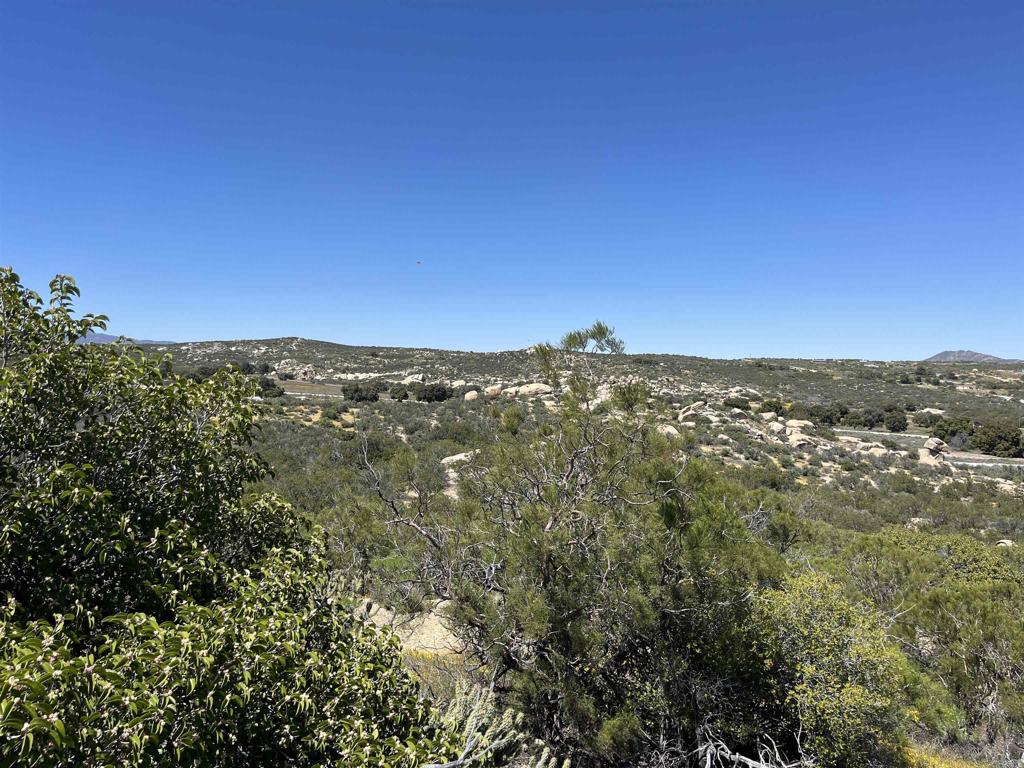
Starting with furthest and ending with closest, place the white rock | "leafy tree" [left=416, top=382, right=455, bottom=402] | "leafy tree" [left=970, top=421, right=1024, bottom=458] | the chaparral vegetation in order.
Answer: "leafy tree" [left=416, top=382, right=455, bottom=402], "leafy tree" [left=970, top=421, right=1024, bottom=458], the white rock, the chaparral vegetation

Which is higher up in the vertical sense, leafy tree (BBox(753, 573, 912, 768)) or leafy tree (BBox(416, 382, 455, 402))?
leafy tree (BBox(416, 382, 455, 402))

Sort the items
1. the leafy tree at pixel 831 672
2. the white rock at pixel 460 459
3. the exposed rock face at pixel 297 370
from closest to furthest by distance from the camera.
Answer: the leafy tree at pixel 831 672 < the white rock at pixel 460 459 < the exposed rock face at pixel 297 370

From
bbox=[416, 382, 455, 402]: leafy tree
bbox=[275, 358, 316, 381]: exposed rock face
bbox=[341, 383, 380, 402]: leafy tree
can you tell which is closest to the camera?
bbox=[341, 383, 380, 402]: leafy tree

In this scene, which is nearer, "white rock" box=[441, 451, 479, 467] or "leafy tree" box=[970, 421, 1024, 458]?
"white rock" box=[441, 451, 479, 467]

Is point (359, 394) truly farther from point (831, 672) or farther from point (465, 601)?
point (831, 672)

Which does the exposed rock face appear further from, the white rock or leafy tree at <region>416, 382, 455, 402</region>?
the white rock

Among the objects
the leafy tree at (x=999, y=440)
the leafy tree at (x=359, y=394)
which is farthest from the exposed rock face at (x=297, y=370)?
the leafy tree at (x=999, y=440)

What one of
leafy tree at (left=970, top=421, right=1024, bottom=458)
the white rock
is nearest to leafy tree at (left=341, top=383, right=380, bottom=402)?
the white rock

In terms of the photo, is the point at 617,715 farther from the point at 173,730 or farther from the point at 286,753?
the point at 173,730

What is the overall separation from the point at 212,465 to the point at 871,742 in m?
7.72

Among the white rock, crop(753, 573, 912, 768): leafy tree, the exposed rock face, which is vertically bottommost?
crop(753, 573, 912, 768): leafy tree

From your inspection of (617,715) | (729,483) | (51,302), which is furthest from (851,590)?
(51,302)

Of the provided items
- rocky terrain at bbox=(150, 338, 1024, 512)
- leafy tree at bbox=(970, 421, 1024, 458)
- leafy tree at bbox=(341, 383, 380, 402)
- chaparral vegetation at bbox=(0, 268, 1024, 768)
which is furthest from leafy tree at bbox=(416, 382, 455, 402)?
leafy tree at bbox=(970, 421, 1024, 458)

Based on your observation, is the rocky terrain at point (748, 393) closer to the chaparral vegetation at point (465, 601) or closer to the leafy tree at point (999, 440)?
the chaparral vegetation at point (465, 601)
